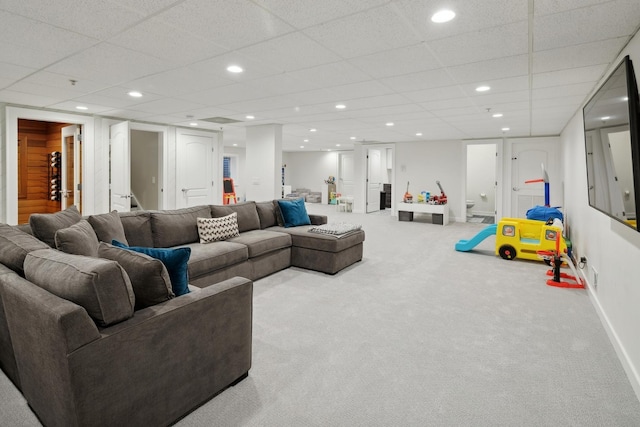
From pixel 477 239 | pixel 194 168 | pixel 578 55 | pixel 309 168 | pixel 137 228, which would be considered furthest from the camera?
pixel 309 168

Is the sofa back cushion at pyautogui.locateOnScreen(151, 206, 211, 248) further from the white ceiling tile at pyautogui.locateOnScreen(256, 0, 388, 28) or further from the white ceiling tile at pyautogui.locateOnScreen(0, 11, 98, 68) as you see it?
the white ceiling tile at pyautogui.locateOnScreen(256, 0, 388, 28)

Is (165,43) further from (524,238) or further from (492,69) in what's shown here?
(524,238)

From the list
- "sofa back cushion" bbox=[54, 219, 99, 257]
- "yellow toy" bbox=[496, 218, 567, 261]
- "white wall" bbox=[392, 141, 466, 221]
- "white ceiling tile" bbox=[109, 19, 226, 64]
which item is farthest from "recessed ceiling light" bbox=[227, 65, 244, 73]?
"white wall" bbox=[392, 141, 466, 221]

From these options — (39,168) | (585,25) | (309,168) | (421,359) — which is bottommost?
(421,359)

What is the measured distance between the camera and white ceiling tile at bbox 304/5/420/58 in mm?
2309

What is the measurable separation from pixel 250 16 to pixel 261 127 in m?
5.08

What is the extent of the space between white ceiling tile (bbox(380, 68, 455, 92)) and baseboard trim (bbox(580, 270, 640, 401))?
2.54 m

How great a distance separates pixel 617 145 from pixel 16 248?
3.56m

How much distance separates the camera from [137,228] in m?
3.62

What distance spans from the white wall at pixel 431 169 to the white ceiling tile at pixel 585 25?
711 cm

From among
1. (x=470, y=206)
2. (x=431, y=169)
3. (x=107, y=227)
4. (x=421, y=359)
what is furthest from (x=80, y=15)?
(x=470, y=206)

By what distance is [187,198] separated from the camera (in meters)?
7.63

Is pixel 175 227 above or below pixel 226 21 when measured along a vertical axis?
below

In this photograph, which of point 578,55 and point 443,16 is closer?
point 443,16
